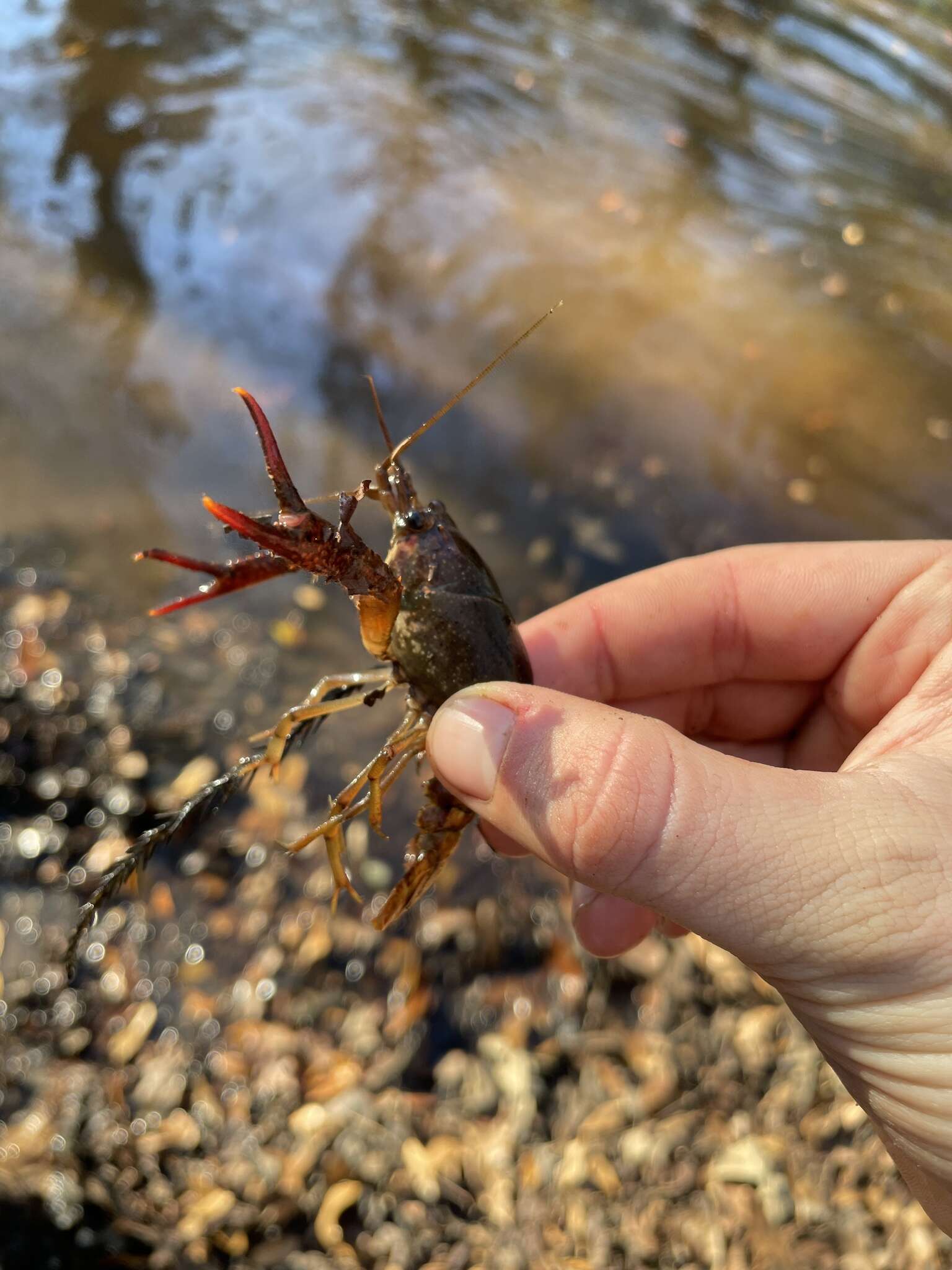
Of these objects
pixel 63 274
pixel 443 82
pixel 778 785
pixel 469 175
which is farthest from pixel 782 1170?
pixel 443 82

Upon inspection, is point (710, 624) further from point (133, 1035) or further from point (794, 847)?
point (133, 1035)

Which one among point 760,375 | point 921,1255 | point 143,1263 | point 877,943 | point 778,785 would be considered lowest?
point 143,1263

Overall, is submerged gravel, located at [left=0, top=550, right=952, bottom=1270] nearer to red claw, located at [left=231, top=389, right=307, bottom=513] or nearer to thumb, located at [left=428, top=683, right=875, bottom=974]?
thumb, located at [left=428, top=683, right=875, bottom=974]

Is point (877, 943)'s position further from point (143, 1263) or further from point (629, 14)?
point (629, 14)

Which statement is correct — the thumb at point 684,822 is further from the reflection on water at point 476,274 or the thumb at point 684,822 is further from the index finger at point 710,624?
the reflection on water at point 476,274

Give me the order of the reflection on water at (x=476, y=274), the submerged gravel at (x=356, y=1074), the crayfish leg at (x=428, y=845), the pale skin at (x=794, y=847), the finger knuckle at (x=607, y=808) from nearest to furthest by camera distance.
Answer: the pale skin at (x=794, y=847) < the finger knuckle at (x=607, y=808) < the crayfish leg at (x=428, y=845) < the submerged gravel at (x=356, y=1074) < the reflection on water at (x=476, y=274)

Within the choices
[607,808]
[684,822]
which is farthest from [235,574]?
[684,822]

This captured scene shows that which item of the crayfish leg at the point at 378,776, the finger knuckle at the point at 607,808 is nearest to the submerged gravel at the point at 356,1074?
the crayfish leg at the point at 378,776
